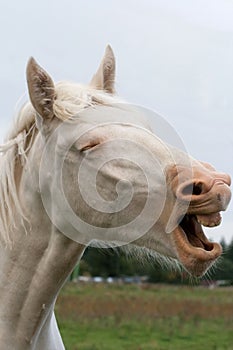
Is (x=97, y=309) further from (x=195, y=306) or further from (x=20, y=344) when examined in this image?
(x=20, y=344)

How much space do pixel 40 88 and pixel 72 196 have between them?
402 mm

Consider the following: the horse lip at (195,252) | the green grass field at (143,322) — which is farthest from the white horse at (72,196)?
the green grass field at (143,322)

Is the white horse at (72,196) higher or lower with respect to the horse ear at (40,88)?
lower

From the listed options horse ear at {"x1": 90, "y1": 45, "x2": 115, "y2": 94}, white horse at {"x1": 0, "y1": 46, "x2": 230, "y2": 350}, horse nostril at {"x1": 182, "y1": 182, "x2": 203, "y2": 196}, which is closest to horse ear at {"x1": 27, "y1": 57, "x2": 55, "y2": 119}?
white horse at {"x1": 0, "y1": 46, "x2": 230, "y2": 350}

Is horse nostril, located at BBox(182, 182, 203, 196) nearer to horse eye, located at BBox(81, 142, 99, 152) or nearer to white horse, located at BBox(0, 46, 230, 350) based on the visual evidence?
white horse, located at BBox(0, 46, 230, 350)

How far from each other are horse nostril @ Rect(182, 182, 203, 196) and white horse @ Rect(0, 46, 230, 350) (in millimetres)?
22

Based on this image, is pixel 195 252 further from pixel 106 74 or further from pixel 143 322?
pixel 143 322

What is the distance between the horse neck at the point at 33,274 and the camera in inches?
101

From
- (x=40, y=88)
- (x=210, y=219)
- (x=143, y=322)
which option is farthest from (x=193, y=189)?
(x=143, y=322)

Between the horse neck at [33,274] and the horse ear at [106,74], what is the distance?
446 mm

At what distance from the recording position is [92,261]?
162ft

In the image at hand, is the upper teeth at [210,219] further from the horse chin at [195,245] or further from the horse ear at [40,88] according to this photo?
the horse ear at [40,88]

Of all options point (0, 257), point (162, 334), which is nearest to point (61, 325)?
point (162, 334)

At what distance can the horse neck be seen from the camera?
2.56 meters
